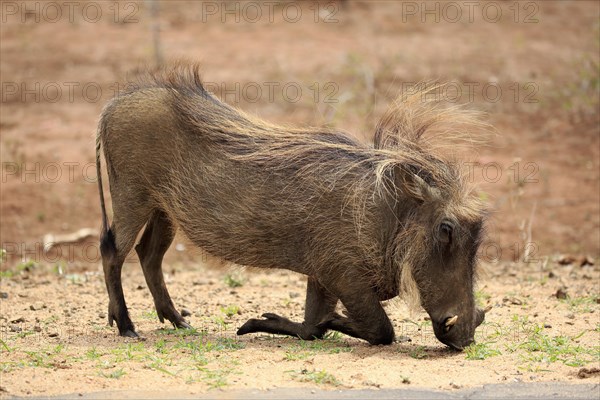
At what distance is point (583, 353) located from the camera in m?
5.50

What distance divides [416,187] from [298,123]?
127 cm

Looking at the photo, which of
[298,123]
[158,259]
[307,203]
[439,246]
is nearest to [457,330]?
[439,246]

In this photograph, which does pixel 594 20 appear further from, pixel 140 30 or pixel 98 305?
pixel 98 305

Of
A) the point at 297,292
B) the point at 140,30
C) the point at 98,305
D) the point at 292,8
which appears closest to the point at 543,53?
the point at 292,8

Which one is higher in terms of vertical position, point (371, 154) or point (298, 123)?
point (298, 123)

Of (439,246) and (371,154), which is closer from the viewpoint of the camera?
(439,246)

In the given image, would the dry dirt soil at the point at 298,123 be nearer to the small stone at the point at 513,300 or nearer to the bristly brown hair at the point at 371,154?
the small stone at the point at 513,300

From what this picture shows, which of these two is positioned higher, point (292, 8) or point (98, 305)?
point (292, 8)

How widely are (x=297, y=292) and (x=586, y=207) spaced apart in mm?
4365

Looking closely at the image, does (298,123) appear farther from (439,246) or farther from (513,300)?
(513,300)

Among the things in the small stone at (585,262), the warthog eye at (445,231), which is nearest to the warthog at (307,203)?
the warthog eye at (445,231)

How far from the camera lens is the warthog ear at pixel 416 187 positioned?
5.70 m

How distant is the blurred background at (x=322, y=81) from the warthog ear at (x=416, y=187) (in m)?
3.26

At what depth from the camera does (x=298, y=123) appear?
264 inches
